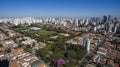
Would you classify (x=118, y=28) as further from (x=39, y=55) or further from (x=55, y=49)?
(x=39, y=55)

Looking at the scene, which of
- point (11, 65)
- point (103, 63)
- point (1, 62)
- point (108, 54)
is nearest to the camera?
point (11, 65)

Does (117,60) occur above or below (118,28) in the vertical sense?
below

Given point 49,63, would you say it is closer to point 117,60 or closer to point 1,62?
point 1,62

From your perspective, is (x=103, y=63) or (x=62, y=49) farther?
(x=62, y=49)

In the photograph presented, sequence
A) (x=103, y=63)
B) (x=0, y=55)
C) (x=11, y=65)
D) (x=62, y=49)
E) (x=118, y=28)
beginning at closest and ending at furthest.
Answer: (x=11, y=65) < (x=103, y=63) < (x=0, y=55) < (x=62, y=49) < (x=118, y=28)

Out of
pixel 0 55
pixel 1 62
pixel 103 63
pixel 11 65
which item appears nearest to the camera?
pixel 11 65

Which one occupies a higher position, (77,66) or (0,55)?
(0,55)

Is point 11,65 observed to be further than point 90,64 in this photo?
No

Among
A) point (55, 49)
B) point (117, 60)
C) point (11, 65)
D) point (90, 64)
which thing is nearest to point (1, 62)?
point (11, 65)

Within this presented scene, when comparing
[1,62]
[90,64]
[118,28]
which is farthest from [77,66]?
[118,28]
